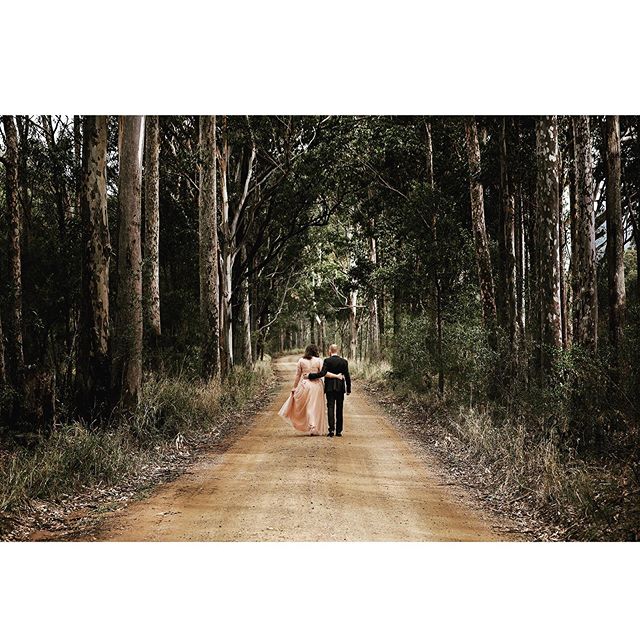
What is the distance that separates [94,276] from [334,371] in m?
4.44

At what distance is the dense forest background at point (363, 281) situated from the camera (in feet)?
28.2

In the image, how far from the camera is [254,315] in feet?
108

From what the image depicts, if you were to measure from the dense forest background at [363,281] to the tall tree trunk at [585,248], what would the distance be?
45mm

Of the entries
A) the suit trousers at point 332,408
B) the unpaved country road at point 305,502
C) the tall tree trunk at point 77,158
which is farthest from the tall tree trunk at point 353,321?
the unpaved country road at point 305,502

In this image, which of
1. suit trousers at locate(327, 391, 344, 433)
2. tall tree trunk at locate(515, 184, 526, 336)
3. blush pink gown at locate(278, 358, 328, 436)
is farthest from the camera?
tall tree trunk at locate(515, 184, 526, 336)

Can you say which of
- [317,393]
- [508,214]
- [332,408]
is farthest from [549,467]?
[508,214]

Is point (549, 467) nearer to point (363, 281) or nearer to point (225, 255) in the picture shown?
point (225, 255)

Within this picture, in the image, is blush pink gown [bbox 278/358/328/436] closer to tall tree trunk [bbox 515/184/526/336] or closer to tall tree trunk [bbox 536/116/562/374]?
tall tree trunk [bbox 536/116/562/374]

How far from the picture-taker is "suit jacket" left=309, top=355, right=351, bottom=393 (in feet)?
41.0

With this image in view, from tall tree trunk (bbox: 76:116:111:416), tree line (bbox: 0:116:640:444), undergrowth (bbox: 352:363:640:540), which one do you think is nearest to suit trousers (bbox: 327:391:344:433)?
undergrowth (bbox: 352:363:640:540)

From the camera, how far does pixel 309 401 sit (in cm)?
1274

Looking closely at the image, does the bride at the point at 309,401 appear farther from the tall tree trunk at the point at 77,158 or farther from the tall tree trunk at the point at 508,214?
the tall tree trunk at the point at 77,158

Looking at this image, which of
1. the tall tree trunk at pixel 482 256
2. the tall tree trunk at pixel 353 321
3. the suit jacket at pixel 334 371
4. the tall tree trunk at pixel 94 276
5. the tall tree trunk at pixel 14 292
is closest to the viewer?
the tall tree trunk at pixel 94 276

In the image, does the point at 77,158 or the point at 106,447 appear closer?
the point at 106,447
